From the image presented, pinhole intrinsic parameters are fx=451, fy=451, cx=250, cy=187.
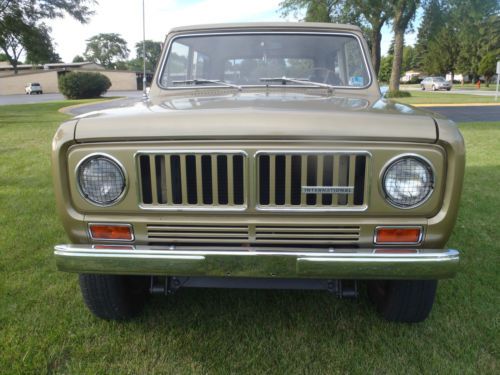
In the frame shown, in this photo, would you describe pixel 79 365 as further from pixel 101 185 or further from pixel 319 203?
pixel 319 203

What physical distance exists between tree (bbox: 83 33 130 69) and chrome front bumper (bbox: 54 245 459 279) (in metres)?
95.8

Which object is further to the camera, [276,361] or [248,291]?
[248,291]

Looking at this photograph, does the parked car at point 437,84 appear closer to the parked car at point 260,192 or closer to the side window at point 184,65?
the side window at point 184,65

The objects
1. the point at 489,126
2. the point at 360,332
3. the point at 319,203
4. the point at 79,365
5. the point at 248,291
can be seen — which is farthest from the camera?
the point at 489,126

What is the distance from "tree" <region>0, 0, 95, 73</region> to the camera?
2044 cm

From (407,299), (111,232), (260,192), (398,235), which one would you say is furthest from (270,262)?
(407,299)

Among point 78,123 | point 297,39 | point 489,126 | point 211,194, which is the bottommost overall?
point 489,126

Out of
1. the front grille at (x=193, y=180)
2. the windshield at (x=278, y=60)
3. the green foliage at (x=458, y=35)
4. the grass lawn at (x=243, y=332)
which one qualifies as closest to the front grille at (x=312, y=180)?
the front grille at (x=193, y=180)

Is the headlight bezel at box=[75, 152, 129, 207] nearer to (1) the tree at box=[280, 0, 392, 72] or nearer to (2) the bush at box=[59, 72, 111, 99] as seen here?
(1) the tree at box=[280, 0, 392, 72]

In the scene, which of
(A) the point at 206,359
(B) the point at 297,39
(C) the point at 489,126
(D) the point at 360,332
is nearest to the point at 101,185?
(A) the point at 206,359

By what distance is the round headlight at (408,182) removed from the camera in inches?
78.0

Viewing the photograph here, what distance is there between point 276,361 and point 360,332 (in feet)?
1.82

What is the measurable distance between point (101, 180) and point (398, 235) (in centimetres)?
139

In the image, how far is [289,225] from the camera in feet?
6.70
